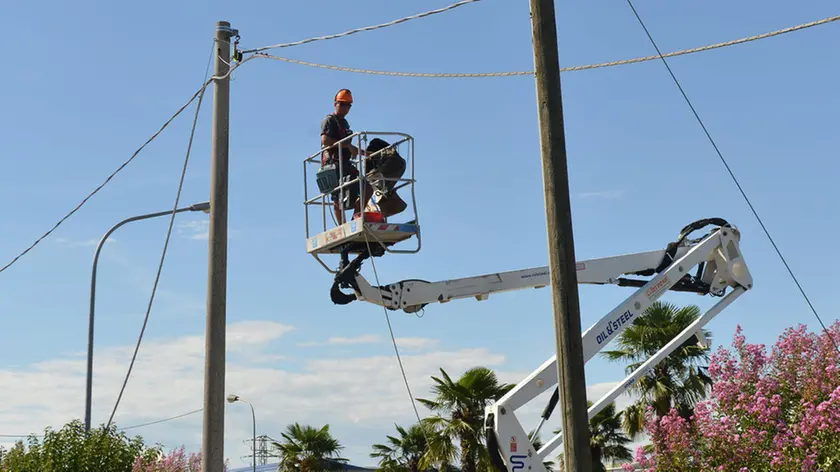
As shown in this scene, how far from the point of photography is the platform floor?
1269 cm

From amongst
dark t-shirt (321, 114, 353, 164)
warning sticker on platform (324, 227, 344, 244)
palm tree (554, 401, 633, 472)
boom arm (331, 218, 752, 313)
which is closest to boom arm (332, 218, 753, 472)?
boom arm (331, 218, 752, 313)

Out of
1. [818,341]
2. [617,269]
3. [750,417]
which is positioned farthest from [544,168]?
[818,341]

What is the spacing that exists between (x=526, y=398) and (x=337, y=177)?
12.8 feet

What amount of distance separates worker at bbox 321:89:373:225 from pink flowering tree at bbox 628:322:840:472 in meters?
6.06

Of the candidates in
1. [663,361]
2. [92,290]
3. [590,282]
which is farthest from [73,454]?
[663,361]

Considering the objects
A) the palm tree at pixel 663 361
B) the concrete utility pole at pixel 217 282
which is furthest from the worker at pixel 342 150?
the palm tree at pixel 663 361

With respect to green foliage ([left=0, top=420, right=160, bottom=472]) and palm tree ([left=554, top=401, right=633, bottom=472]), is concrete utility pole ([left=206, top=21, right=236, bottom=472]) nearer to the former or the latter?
green foliage ([left=0, top=420, right=160, bottom=472])

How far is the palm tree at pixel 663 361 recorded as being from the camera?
27.5 meters

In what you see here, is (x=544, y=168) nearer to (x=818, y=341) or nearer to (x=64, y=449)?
(x=818, y=341)

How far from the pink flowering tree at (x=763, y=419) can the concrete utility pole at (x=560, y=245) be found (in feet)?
22.1

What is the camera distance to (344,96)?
13.5 m

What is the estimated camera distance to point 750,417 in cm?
1598

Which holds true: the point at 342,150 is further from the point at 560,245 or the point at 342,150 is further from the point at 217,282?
the point at 560,245

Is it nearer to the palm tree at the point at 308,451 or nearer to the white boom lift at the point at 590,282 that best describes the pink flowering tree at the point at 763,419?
the white boom lift at the point at 590,282
